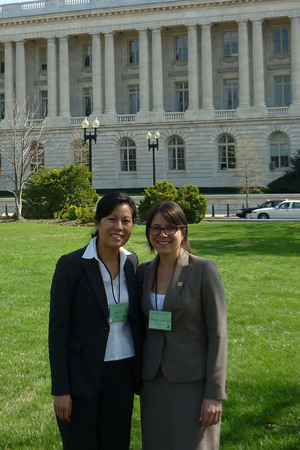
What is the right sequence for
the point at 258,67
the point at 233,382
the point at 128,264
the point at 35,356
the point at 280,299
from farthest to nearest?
the point at 258,67 < the point at 280,299 < the point at 35,356 < the point at 233,382 < the point at 128,264

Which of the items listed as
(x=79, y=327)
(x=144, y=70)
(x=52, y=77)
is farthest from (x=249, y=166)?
(x=79, y=327)

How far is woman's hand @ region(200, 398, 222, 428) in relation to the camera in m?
3.42

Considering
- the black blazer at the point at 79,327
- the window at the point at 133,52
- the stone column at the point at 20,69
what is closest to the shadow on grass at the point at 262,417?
the black blazer at the point at 79,327

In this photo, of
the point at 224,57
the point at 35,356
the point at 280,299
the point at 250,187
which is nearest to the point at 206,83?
the point at 224,57

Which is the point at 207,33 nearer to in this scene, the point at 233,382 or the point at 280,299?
the point at 280,299

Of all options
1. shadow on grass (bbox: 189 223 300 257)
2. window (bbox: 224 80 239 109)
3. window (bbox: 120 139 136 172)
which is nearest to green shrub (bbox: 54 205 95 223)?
shadow on grass (bbox: 189 223 300 257)

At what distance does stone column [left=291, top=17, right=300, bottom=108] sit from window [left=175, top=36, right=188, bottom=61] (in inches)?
450

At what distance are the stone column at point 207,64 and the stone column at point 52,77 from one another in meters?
16.6

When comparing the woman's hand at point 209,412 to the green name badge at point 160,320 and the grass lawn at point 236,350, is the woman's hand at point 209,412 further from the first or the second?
the grass lawn at point 236,350

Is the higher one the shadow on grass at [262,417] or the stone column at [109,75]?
the stone column at [109,75]

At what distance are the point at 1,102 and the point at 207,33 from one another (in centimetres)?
2556

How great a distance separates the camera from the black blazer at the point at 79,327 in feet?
11.8

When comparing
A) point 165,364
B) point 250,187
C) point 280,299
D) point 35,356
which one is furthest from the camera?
point 250,187

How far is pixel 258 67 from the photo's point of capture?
53812 millimetres
